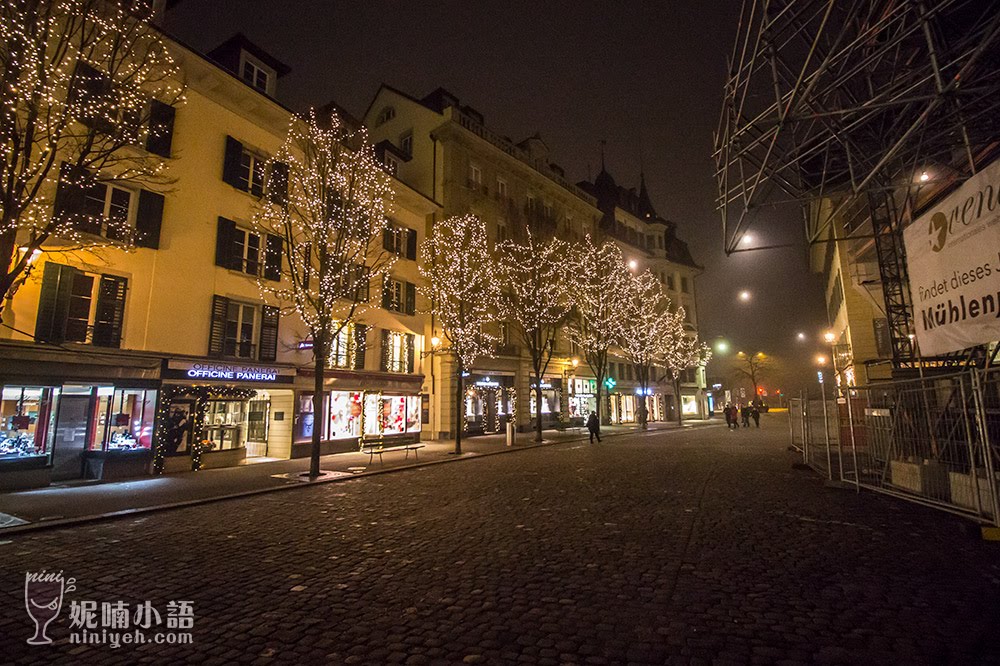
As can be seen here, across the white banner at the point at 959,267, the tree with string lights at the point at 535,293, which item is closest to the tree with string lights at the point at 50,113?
the white banner at the point at 959,267

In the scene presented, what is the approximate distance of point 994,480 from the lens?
255 inches

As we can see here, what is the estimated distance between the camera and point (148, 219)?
48.8 ft

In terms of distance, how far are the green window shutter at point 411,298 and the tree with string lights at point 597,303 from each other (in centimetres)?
1055

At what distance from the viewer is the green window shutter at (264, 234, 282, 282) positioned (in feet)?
60.8

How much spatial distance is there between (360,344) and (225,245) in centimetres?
682

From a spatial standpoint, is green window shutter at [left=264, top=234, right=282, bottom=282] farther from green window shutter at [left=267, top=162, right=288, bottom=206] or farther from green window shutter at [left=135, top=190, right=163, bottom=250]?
green window shutter at [left=135, top=190, right=163, bottom=250]

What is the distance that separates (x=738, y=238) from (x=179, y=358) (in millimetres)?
16083

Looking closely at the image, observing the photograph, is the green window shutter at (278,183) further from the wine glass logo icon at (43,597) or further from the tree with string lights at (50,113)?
the wine glass logo icon at (43,597)

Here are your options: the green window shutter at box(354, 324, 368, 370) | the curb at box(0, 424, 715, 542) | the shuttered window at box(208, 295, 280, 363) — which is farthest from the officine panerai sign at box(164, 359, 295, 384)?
the curb at box(0, 424, 715, 542)

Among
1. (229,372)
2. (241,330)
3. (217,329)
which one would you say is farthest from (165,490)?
(241,330)

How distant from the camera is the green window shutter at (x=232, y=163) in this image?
57.3 feet

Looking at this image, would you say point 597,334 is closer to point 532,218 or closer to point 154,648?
point 532,218

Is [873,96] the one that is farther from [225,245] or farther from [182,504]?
[225,245]

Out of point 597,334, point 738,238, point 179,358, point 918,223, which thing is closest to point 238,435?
point 179,358
